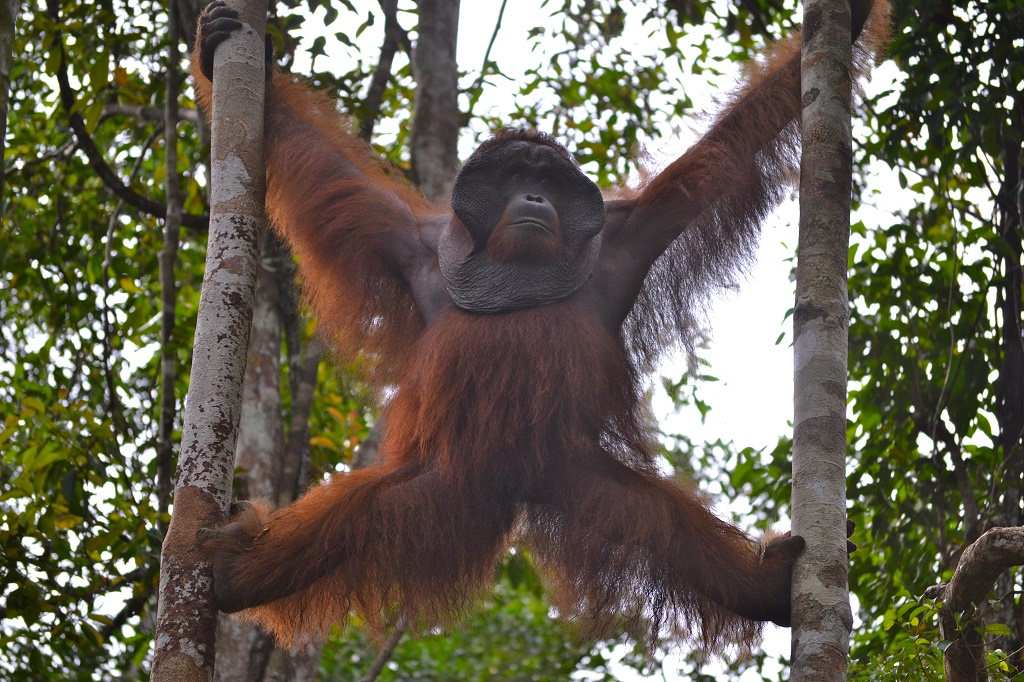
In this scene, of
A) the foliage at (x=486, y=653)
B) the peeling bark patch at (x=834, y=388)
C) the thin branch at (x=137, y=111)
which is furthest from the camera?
the foliage at (x=486, y=653)

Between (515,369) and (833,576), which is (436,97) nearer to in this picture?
(515,369)

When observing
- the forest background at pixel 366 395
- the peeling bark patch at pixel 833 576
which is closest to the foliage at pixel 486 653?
the forest background at pixel 366 395

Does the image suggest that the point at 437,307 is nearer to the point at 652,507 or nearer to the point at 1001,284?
the point at 652,507

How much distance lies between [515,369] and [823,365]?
1104 mm

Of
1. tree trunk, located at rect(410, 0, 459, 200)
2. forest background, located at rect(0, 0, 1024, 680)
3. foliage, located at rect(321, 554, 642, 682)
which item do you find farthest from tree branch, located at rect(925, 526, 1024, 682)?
foliage, located at rect(321, 554, 642, 682)

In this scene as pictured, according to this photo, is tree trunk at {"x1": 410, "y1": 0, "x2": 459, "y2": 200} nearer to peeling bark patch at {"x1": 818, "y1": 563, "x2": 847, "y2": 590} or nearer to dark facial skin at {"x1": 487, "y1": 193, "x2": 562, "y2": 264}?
dark facial skin at {"x1": 487, "y1": 193, "x2": 562, "y2": 264}

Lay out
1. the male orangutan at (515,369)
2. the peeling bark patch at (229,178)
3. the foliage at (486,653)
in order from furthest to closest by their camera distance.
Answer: the foliage at (486,653), the male orangutan at (515,369), the peeling bark patch at (229,178)

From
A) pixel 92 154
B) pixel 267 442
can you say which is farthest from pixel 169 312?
pixel 92 154

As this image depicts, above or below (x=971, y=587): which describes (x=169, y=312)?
above

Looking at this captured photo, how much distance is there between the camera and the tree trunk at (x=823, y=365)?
2.84 meters

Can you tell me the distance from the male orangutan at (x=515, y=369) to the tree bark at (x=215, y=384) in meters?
0.14

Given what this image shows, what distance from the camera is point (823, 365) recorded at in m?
3.14

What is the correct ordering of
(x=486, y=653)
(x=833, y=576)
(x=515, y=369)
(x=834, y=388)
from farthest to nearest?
(x=486, y=653) < (x=515, y=369) < (x=834, y=388) < (x=833, y=576)

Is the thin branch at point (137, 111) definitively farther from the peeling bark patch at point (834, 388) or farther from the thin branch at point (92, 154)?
the peeling bark patch at point (834, 388)
